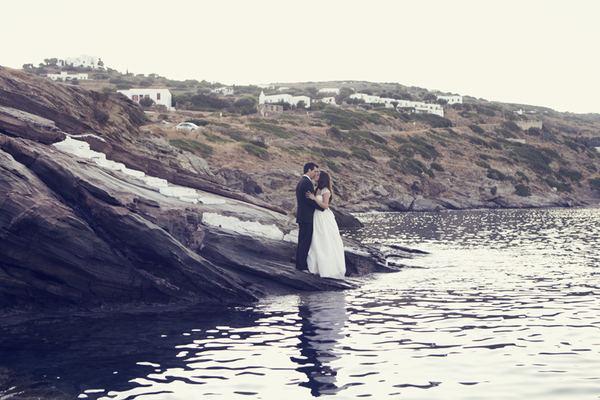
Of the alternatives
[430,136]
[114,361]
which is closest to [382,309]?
[114,361]

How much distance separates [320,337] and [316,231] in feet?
30.4

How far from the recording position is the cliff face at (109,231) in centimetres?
2117

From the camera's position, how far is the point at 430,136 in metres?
118

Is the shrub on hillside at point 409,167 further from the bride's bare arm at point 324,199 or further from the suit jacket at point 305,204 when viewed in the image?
the suit jacket at point 305,204

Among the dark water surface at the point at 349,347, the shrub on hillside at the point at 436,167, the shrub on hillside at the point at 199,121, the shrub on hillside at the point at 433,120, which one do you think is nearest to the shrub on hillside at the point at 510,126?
the shrub on hillside at the point at 433,120

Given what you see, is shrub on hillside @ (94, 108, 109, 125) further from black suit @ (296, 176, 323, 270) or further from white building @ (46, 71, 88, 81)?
white building @ (46, 71, 88, 81)

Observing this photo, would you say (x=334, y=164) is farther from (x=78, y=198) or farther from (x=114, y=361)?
(x=114, y=361)

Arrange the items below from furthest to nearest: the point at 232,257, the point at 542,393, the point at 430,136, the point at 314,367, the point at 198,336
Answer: the point at 430,136
the point at 232,257
the point at 198,336
the point at 314,367
the point at 542,393

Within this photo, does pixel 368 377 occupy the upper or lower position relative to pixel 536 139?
lower

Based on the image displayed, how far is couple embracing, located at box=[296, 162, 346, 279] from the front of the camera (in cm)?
2697

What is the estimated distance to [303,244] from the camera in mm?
26844

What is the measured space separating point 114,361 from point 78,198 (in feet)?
27.0

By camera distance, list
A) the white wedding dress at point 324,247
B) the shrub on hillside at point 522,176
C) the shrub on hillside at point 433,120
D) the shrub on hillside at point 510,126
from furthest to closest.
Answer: the shrub on hillside at point 510,126
the shrub on hillside at point 433,120
the shrub on hillside at point 522,176
the white wedding dress at point 324,247

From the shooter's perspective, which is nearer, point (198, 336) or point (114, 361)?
point (114, 361)
